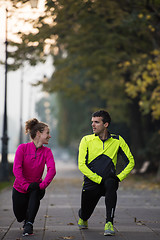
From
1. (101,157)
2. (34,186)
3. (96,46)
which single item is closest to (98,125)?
(101,157)

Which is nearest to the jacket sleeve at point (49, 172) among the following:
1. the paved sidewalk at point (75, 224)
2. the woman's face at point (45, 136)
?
the woman's face at point (45, 136)

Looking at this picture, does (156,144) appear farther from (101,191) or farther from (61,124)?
(101,191)

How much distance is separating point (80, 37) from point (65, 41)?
27.8 inches

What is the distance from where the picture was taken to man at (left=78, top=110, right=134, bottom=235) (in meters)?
7.01

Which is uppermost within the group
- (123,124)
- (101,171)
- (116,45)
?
(116,45)

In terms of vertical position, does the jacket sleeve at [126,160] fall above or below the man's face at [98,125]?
below

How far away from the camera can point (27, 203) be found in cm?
710

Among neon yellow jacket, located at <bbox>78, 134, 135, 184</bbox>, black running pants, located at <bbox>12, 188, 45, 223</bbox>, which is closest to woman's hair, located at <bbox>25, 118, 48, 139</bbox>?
neon yellow jacket, located at <bbox>78, 134, 135, 184</bbox>

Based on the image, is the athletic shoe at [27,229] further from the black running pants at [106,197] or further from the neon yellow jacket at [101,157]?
the neon yellow jacket at [101,157]

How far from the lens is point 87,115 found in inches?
1784

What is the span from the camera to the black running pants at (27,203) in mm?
6871

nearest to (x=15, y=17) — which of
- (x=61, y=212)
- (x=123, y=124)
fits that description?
(x=61, y=212)

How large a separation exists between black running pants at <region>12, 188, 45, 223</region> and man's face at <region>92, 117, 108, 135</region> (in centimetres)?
102

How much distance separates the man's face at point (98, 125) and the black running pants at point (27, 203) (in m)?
1.02
